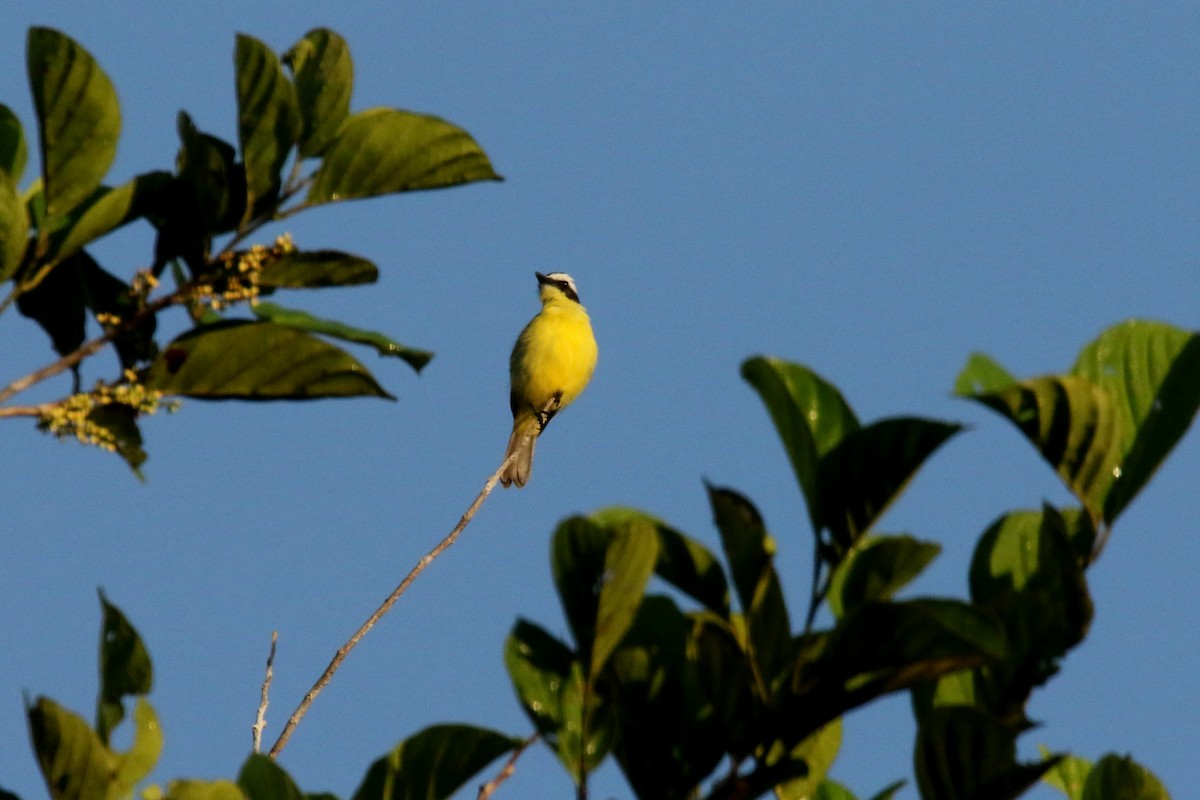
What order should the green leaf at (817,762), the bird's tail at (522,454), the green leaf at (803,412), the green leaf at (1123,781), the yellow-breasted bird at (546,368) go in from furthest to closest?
the yellow-breasted bird at (546,368)
the bird's tail at (522,454)
the green leaf at (817,762)
the green leaf at (1123,781)
the green leaf at (803,412)

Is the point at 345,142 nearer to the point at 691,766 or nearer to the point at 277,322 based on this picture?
the point at 277,322

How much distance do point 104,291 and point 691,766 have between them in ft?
4.14

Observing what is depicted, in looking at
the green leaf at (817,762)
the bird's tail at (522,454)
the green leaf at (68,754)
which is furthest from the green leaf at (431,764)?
the bird's tail at (522,454)

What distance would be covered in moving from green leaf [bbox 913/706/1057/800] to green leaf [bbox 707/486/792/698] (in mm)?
190

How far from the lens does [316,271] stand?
7.65 feet

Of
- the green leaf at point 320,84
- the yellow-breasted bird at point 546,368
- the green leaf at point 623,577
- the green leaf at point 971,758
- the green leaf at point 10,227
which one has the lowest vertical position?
the green leaf at point 971,758

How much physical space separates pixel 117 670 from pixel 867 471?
90 cm

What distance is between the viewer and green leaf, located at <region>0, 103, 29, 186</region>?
220 centimetres

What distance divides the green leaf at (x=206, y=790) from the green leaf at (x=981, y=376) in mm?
943

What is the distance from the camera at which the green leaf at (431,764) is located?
1.89m

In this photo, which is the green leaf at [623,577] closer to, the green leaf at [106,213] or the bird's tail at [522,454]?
the green leaf at [106,213]

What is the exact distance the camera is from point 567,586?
1.74 meters

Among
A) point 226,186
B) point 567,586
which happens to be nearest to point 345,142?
point 226,186

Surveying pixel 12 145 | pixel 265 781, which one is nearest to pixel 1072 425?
pixel 265 781
